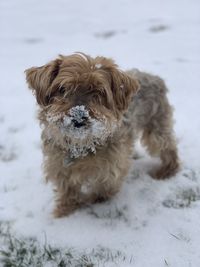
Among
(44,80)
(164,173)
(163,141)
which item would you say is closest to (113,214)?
(164,173)

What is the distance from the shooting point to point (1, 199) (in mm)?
4684

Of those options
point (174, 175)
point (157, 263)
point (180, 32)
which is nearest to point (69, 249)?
point (157, 263)

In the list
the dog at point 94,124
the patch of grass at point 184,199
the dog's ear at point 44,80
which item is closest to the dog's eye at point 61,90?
the dog at point 94,124

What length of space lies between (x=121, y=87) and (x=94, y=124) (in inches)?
20.6

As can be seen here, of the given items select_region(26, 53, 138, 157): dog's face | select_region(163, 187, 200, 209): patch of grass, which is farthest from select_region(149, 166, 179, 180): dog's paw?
select_region(26, 53, 138, 157): dog's face

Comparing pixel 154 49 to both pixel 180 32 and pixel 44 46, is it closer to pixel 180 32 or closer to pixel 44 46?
pixel 180 32

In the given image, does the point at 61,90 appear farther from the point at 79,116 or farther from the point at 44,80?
the point at 79,116

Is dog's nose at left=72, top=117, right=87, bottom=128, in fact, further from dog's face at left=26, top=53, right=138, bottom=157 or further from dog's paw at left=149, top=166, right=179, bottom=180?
dog's paw at left=149, top=166, right=179, bottom=180

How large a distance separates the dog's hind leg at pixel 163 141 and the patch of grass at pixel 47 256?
1355mm

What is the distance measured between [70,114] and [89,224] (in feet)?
4.36

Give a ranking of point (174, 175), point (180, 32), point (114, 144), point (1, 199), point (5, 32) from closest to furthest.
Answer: point (114, 144), point (1, 199), point (174, 175), point (180, 32), point (5, 32)

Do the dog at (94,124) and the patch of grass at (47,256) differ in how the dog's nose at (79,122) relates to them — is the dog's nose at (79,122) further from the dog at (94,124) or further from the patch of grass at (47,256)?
the patch of grass at (47,256)

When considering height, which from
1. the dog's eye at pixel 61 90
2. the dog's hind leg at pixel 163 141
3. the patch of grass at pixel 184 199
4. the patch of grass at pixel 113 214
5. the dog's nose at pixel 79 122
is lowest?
the patch of grass at pixel 184 199

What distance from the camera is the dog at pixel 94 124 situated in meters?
3.59
